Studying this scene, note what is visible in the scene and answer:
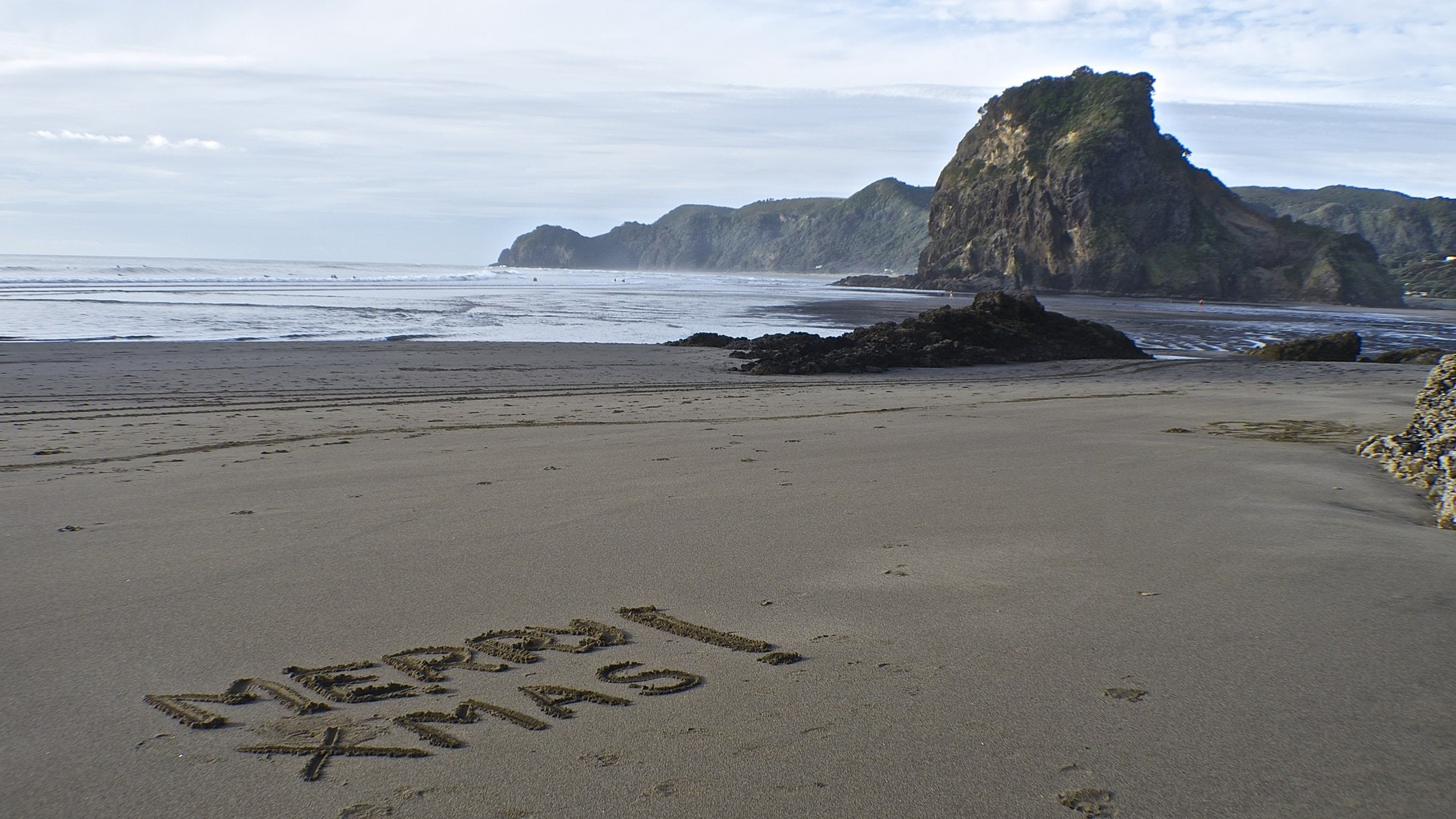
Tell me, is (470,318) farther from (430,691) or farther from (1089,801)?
(1089,801)

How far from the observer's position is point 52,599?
3.23 m

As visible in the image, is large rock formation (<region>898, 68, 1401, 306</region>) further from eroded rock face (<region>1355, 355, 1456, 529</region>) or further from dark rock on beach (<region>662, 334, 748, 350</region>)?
eroded rock face (<region>1355, 355, 1456, 529</region>)

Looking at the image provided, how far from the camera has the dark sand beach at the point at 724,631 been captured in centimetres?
209

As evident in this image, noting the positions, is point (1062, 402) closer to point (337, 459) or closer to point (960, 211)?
point (337, 459)

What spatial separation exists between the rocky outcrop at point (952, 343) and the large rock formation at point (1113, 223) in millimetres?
62921

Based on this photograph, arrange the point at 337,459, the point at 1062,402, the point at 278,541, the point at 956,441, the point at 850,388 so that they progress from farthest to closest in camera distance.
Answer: the point at 850,388
the point at 1062,402
the point at 956,441
the point at 337,459
the point at 278,541

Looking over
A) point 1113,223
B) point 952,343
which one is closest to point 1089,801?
point 952,343

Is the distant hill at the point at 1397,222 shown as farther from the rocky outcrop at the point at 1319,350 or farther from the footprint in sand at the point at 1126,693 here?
the footprint in sand at the point at 1126,693

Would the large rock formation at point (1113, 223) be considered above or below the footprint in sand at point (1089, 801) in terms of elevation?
above

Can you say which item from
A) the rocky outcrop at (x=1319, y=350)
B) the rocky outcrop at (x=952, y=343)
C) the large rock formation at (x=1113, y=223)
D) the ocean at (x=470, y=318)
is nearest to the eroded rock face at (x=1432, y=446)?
the rocky outcrop at (x=952, y=343)

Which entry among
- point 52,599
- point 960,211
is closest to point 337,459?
point 52,599

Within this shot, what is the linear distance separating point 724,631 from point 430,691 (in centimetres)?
94

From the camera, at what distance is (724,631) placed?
3006mm

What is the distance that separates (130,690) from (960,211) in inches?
3876
